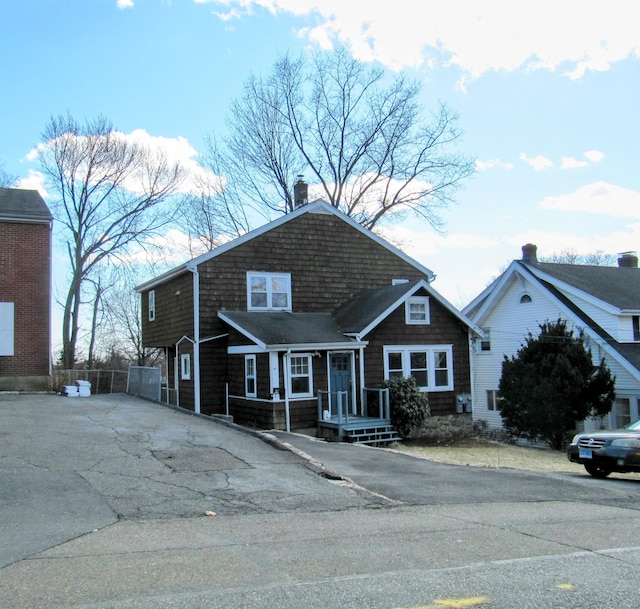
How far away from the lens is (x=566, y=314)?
27.5 m

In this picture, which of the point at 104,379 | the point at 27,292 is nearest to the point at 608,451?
the point at 27,292

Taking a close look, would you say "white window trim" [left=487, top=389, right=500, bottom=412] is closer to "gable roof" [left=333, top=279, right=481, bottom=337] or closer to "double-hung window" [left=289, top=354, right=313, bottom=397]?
"gable roof" [left=333, top=279, right=481, bottom=337]

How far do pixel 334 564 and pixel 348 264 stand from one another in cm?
1904

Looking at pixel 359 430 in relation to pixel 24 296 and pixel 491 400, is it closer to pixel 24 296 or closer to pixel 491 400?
pixel 24 296

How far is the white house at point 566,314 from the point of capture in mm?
25891

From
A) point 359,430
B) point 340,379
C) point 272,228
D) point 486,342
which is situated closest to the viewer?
point 359,430

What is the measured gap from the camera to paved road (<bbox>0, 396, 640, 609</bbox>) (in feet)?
17.7

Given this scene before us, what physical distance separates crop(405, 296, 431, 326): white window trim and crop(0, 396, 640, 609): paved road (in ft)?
28.1

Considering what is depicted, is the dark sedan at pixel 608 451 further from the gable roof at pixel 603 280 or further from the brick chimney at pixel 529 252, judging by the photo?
the brick chimney at pixel 529 252

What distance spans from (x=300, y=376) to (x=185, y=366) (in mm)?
5507

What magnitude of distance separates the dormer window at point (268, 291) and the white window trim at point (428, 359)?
415cm

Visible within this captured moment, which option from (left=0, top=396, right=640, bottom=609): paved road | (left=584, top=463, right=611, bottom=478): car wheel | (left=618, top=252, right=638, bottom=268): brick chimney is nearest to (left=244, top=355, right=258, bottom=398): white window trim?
(left=0, top=396, right=640, bottom=609): paved road

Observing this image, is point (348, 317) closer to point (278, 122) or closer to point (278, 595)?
point (278, 595)

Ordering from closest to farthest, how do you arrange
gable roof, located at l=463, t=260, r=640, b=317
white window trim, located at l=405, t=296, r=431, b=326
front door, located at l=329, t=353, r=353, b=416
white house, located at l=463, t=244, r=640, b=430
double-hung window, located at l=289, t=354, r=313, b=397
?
double-hung window, located at l=289, t=354, r=313, b=397, front door, located at l=329, t=353, r=353, b=416, white window trim, located at l=405, t=296, r=431, b=326, white house, located at l=463, t=244, r=640, b=430, gable roof, located at l=463, t=260, r=640, b=317
